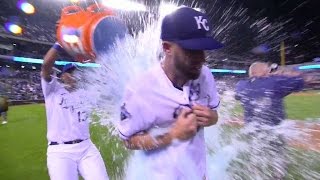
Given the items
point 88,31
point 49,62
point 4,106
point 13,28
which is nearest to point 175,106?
point 88,31

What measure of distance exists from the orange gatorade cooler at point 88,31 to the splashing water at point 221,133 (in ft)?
0.21

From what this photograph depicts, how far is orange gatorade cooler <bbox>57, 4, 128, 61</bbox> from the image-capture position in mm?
1589

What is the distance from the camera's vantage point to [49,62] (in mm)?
1726

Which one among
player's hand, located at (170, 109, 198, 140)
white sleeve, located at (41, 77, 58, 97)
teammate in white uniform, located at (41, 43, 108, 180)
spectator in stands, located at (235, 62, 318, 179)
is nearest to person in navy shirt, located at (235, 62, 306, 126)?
spectator in stands, located at (235, 62, 318, 179)

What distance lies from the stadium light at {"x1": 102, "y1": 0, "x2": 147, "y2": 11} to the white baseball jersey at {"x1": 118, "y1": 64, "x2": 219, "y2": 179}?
32.5 inches

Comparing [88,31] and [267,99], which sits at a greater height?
[88,31]

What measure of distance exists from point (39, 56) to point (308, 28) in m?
Answer: 3.20

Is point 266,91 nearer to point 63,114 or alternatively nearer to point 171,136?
point 63,114

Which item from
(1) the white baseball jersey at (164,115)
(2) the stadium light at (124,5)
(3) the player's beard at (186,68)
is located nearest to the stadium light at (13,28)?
(2) the stadium light at (124,5)

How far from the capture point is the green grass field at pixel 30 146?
2006 millimetres

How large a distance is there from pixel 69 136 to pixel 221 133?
2.29ft

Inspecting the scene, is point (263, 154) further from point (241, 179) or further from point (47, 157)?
point (47, 157)

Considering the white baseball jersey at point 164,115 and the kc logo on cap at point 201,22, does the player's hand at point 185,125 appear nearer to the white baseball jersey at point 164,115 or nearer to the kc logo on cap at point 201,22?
the white baseball jersey at point 164,115

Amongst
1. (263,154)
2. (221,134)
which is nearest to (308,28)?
(263,154)
